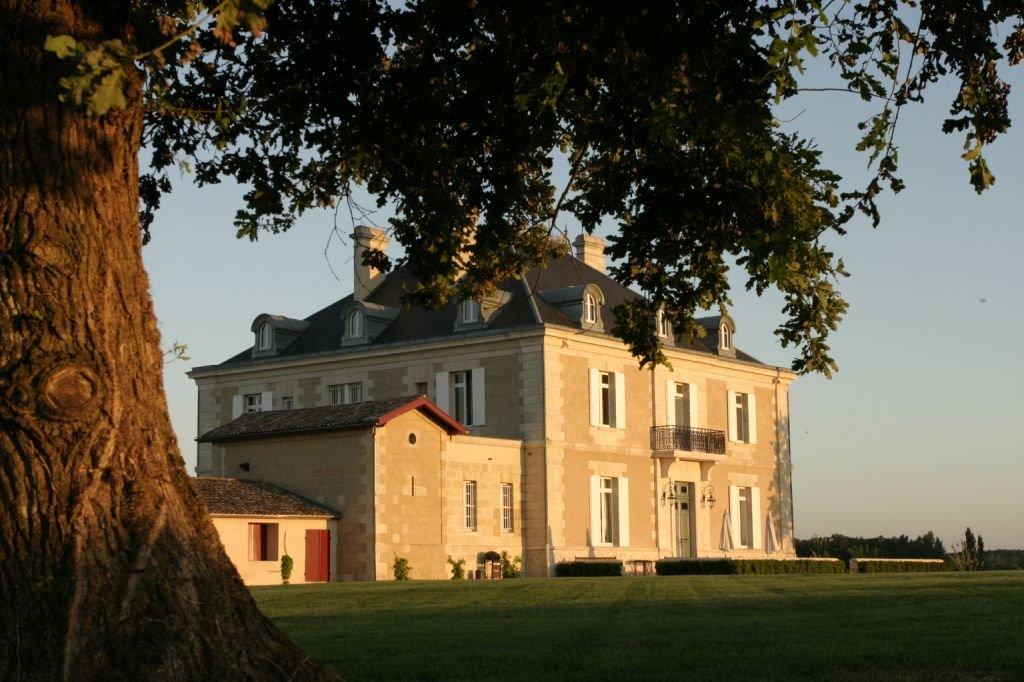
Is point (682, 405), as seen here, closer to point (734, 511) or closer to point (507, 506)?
point (734, 511)

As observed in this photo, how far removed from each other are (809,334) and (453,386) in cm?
3308

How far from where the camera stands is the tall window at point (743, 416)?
5109 centimetres

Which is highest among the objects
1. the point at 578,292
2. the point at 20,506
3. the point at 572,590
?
the point at 578,292

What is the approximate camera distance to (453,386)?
44938 mm

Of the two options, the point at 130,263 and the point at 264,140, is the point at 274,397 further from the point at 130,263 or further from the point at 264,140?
the point at 130,263

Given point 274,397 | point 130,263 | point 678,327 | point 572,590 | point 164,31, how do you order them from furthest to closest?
point 274,397 → point 572,590 → point 678,327 → point 164,31 → point 130,263

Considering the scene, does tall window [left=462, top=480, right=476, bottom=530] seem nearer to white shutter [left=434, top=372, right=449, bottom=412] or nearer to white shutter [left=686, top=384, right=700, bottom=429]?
white shutter [left=434, top=372, right=449, bottom=412]

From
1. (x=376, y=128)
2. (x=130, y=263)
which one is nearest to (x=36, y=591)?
(x=130, y=263)

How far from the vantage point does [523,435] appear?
4325cm

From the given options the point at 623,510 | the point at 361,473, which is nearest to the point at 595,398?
the point at 623,510

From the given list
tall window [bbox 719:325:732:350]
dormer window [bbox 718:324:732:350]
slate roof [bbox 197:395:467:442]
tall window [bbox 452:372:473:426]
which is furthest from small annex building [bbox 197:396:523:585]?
tall window [bbox 719:325:732:350]

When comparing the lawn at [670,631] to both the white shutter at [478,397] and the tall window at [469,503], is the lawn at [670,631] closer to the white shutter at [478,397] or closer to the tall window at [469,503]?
the tall window at [469,503]

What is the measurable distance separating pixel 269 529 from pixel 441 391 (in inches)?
434

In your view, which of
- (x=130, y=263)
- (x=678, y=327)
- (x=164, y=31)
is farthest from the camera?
(x=678, y=327)
